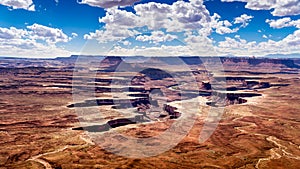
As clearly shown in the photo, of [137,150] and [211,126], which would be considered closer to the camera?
[137,150]

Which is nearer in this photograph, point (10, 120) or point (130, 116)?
point (10, 120)

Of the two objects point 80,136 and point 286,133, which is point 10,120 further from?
point 286,133

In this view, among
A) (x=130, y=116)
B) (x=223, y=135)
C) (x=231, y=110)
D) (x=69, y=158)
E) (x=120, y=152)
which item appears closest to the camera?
(x=69, y=158)

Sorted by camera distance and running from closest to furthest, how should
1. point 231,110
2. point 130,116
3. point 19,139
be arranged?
point 19,139 → point 130,116 → point 231,110

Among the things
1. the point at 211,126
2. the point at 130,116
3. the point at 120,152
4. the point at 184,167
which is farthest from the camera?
the point at 130,116

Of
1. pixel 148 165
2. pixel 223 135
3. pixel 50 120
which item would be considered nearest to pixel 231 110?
pixel 223 135

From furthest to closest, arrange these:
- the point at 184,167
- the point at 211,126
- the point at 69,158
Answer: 1. the point at 211,126
2. the point at 69,158
3. the point at 184,167

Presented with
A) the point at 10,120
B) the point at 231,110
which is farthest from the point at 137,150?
the point at 231,110

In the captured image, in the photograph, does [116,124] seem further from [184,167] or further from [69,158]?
[184,167]
